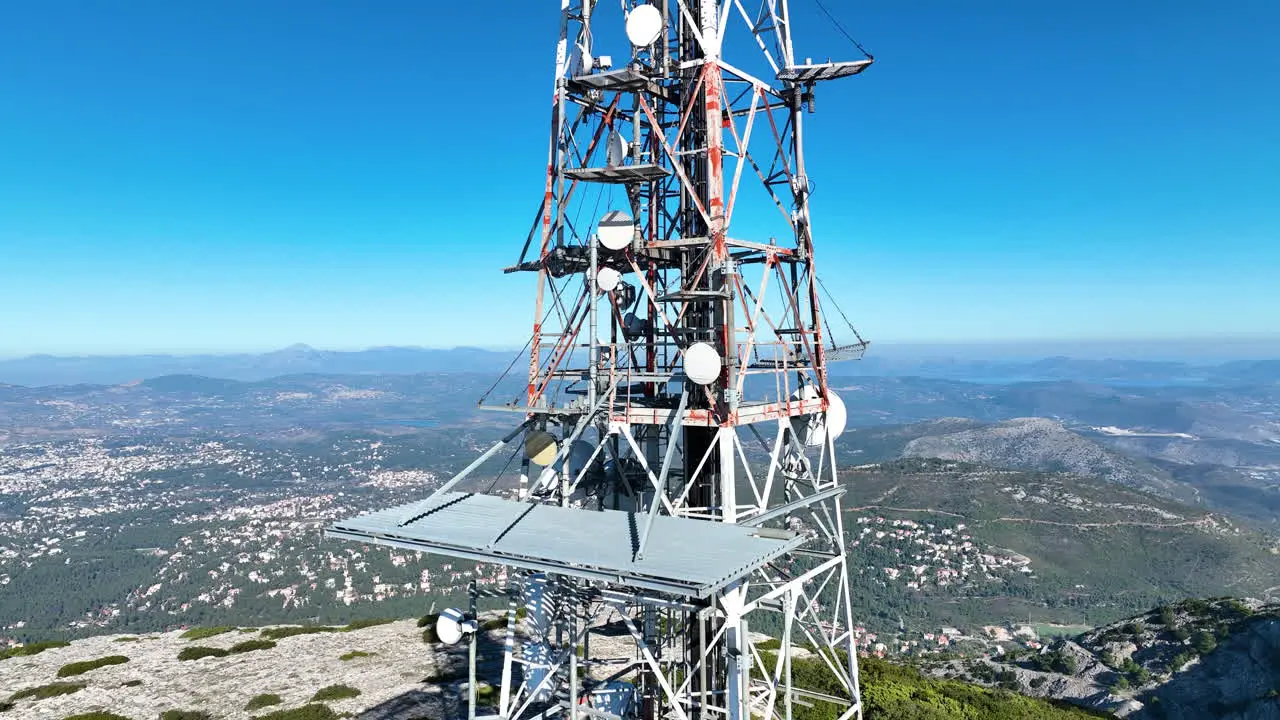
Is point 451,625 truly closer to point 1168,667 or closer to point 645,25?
point 645,25

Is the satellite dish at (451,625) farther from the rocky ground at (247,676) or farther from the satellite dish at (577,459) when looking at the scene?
the rocky ground at (247,676)

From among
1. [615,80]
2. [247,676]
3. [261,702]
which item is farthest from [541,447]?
A: [247,676]

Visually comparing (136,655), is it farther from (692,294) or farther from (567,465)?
(692,294)

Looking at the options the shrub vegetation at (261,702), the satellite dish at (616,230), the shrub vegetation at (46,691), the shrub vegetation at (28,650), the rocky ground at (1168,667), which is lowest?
the rocky ground at (1168,667)

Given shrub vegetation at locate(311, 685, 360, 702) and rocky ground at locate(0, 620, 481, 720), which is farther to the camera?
shrub vegetation at locate(311, 685, 360, 702)

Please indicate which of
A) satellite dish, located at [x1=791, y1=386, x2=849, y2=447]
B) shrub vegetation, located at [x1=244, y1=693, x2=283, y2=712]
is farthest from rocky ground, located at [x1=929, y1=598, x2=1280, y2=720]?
shrub vegetation, located at [x1=244, y1=693, x2=283, y2=712]

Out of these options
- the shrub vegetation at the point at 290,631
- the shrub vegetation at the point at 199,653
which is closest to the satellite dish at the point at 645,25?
the shrub vegetation at the point at 199,653

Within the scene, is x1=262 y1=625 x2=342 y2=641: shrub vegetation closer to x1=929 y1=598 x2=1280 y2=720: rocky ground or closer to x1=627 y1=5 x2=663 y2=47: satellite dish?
x1=627 y1=5 x2=663 y2=47: satellite dish
